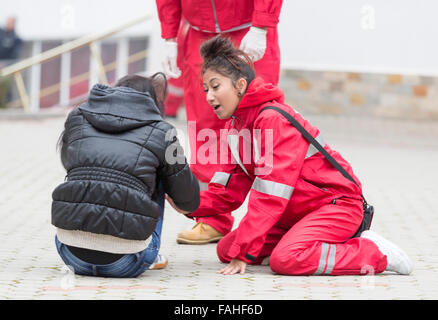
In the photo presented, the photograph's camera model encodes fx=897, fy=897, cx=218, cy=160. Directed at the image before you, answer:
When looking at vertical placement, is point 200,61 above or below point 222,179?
above

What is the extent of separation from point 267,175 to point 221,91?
0.48 meters

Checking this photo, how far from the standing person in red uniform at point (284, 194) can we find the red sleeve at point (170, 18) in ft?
3.97

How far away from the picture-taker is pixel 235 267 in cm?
425

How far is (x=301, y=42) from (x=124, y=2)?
18.9 feet

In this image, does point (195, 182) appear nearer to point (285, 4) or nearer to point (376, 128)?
point (285, 4)

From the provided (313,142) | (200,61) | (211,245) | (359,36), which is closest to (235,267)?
(313,142)

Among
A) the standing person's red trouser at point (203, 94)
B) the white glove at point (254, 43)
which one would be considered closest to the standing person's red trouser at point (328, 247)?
the standing person's red trouser at point (203, 94)

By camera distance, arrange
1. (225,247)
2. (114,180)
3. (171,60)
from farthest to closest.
Answer: (171,60) → (225,247) → (114,180)

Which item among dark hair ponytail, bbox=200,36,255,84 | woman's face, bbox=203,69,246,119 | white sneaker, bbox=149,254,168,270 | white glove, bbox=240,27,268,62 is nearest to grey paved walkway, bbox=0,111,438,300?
white sneaker, bbox=149,254,168,270

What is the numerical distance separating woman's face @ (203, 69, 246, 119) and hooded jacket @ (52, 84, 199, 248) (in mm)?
Result: 470

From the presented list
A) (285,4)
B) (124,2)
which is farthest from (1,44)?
(285,4)

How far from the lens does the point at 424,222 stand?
6039mm

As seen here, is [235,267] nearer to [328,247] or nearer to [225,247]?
[225,247]

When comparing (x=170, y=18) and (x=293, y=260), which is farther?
(x=170, y=18)
